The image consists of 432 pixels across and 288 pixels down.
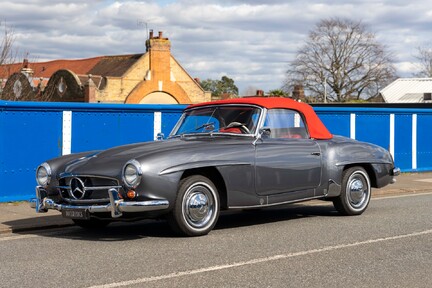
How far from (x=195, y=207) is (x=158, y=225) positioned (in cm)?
154

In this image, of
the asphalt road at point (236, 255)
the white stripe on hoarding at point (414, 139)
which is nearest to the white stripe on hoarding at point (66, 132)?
the asphalt road at point (236, 255)

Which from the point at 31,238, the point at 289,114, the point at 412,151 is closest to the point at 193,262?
the point at 31,238

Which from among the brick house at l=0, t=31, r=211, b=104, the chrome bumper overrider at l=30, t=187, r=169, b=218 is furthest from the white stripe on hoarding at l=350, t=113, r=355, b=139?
the brick house at l=0, t=31, r=211, b=104

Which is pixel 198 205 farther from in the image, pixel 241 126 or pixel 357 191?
pixel 357 191

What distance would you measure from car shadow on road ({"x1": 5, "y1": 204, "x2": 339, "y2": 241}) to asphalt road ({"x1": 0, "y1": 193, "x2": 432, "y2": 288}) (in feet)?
0.05

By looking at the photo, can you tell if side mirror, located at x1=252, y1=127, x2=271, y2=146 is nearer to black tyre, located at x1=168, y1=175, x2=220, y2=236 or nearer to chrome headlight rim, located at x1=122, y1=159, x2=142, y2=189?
black tyre, located at x1=168, y1=175, x2=220, y2=236

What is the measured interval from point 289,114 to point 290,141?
457 millimetres

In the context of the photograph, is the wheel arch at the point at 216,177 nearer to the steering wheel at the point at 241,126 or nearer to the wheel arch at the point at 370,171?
the steering wheel at the point at 241,126

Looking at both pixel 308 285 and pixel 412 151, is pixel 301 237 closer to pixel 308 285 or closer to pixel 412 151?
pixel 308 285

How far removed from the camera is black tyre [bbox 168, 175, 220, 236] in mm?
7730

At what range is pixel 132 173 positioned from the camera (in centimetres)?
748

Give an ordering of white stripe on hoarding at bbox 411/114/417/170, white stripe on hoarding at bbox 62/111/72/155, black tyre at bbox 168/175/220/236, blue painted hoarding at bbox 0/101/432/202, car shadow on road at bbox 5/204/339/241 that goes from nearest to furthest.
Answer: black tyre at bbox 168/175/220/236 → car shadow on road at bbox 5/204/339/241 → blue painted hoarding at bbox 0/101/432/202 → white stripe on hoarding at bbox 62/111/72/155 → white stripe on hoarding at bbox 411/114/417/170

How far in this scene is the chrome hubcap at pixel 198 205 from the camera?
782cm

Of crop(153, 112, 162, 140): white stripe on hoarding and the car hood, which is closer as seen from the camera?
the car hood
